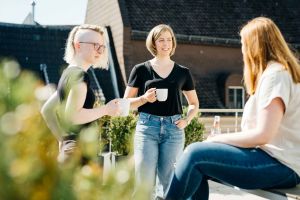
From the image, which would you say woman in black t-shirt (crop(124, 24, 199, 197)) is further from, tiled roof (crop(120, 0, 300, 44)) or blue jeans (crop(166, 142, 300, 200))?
tiled roof (crop(120, 0, 300, 44))

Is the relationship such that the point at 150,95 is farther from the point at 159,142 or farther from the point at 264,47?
the point at 264,47

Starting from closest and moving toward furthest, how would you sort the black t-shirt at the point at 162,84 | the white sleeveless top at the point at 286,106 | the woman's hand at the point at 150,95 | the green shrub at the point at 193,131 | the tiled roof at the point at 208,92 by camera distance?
the white sleeveless top at the point at 286,106 < the woman's hand at the point at 150,95 < the black t-shirt at the point at 162,84 < the green shrub at the point at 193,131 < the tiled roof at the point at 208,92

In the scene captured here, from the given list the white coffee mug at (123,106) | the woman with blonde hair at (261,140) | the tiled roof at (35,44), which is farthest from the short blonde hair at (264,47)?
the tiled roof at (35,44)

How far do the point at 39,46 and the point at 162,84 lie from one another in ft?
→ 54.6

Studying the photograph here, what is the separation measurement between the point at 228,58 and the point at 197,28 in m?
2.06

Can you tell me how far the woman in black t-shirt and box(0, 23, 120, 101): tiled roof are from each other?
14.6 metres

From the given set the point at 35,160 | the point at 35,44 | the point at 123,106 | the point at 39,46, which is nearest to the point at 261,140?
the point at 123,106

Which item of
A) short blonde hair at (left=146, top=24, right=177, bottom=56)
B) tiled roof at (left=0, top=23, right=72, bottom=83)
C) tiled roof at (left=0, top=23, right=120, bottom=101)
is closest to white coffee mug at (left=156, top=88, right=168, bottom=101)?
short blonde hair at (left=146, top=24, right=177, bottom=56)

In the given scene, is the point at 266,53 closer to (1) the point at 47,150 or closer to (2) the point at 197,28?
(1) the point at 47,150

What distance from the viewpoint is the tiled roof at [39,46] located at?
62.4 ft

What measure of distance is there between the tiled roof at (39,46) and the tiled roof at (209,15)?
3.07 metres

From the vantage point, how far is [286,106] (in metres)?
2.66

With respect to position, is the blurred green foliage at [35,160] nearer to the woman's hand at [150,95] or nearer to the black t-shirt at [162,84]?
the woman's hand at [150,95]

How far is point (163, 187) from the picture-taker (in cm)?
412
